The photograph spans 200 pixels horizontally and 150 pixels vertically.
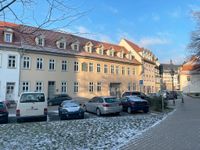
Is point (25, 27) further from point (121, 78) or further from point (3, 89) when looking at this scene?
point (121, 78)

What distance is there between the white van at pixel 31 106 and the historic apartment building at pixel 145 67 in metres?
48.7

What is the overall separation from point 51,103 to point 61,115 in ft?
61.6

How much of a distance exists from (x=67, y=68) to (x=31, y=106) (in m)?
29.7

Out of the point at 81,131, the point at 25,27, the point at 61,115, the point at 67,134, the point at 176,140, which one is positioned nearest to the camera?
the point at 25,27

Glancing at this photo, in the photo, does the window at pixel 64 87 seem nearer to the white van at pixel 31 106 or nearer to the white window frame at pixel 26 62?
the white window frame at pixel 26 62

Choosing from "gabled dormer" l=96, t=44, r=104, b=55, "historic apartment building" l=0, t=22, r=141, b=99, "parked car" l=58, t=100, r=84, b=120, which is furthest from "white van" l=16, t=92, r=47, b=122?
"gabled dormer" l=96, t=44, r=104, b=55

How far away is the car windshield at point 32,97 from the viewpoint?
1763 cm

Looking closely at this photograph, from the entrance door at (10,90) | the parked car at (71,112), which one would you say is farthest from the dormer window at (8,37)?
the parked car at (71,112)

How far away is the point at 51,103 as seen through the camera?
1538 inches

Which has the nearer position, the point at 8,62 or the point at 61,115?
the point at 61,115

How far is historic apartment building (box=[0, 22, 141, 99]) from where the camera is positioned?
40.0 meters

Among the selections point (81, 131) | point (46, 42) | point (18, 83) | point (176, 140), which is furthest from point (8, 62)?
point (176, 140)

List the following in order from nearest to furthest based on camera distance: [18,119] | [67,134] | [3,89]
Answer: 1. [67,134]
2. [18,119]
3. [3,89]

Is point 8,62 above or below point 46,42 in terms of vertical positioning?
below
